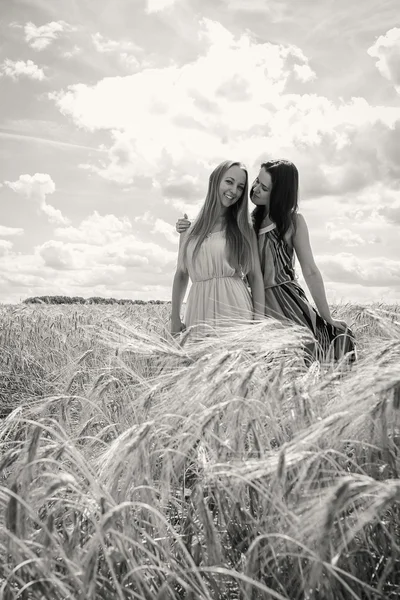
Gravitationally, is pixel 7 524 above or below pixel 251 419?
below

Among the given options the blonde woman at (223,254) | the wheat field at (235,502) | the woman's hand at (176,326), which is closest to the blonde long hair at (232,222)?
the blonde woman at (223,254)

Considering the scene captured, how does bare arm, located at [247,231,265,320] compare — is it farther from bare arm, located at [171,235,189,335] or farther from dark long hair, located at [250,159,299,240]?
bare arm, located at [171,235,189,335]

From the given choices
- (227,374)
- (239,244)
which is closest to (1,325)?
(239,244)

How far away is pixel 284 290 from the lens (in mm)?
3627

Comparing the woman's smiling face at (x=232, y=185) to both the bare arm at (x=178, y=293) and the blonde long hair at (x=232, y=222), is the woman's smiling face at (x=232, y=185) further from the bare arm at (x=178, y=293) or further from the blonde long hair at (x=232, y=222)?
the bare arm at (x=178, y=293)

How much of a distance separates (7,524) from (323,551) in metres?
0.74

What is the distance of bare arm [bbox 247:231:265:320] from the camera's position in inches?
137

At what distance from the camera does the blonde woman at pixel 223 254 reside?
136 inches

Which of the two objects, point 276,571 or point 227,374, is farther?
point 227,374

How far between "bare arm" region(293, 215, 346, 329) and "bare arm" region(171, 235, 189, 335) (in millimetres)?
794

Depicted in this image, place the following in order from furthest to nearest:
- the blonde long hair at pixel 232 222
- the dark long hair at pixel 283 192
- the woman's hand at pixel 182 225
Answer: the woman's hand at pixel 182 225 → the blonde long hair at pixel 232 222 → the dark long hair at pixel 283 192

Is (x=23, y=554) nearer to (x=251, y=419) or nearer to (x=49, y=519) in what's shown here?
(x=49, y=519)

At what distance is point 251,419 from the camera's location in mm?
1663

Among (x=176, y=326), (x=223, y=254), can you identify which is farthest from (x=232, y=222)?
(x=176, y=326)
